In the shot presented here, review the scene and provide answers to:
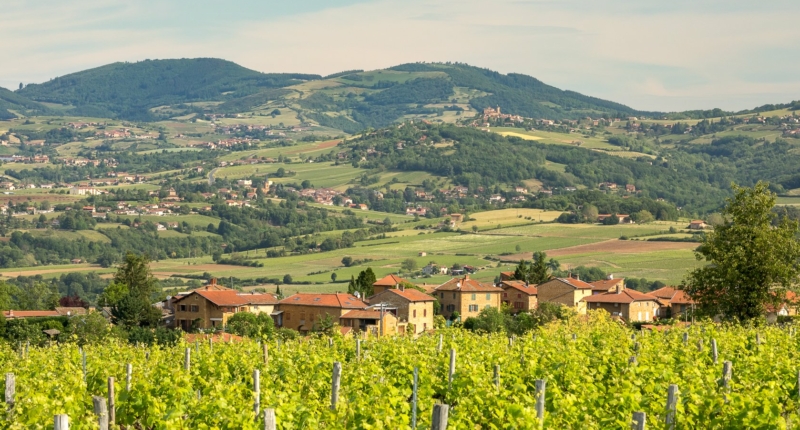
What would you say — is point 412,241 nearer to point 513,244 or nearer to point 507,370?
point 513,244

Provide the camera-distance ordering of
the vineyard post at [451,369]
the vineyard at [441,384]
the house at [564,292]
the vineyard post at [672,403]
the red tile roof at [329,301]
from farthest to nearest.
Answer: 1. the house at [564,292]
2. the red tile roof at [329,301]
3. the vineyard post at [451,369]
4. the vineyard at [441,384]
5. the vineyard post at [672,403]

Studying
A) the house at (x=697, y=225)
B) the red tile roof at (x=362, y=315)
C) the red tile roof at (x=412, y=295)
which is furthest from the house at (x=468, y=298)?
the house at (x=697, y=225)

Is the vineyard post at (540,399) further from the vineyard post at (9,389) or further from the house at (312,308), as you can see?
the house at (312,308)

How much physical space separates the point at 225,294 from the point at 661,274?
45.5m

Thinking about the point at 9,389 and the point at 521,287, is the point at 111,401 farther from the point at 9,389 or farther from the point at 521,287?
the point at 521,287

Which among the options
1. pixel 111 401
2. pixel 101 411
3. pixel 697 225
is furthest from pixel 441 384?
pixel 697 225

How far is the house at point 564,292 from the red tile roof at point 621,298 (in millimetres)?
699

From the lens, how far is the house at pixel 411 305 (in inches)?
2514

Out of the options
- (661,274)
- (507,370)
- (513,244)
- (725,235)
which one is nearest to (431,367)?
(507,370)

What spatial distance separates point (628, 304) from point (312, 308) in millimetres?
19058

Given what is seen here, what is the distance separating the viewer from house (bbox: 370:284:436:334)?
209 feet

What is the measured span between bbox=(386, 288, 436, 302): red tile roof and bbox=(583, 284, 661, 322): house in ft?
31.6

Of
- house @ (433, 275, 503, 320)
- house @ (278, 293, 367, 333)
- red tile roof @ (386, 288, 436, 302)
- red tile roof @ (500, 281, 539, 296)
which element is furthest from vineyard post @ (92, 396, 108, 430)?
red tile roof @ (500, 281, 539, 296)

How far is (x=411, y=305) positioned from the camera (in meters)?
64.3
